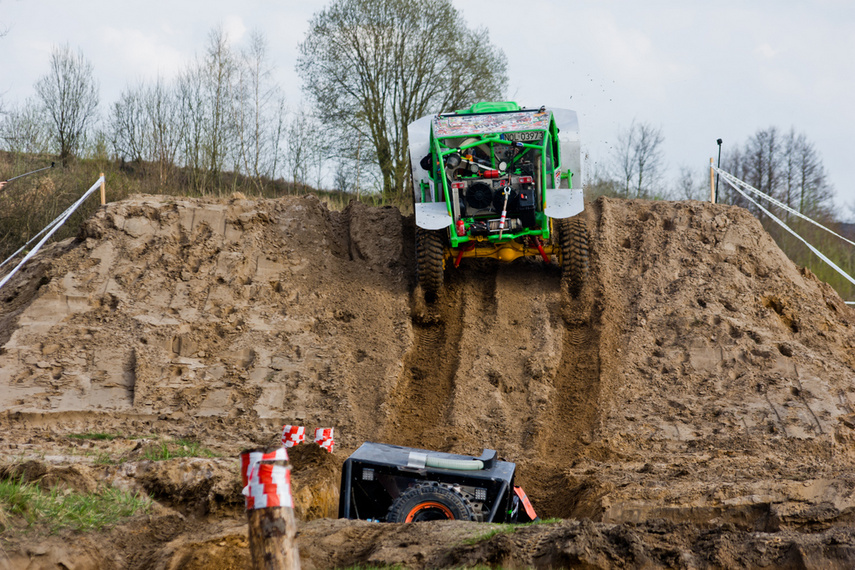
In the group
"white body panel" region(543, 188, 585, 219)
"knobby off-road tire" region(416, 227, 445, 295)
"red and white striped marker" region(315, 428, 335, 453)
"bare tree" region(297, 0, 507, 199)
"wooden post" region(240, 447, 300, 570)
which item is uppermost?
"bare tree" region(297, 0, 507, 199)

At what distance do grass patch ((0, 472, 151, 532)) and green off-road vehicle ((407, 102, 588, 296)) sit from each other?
18.5 ft

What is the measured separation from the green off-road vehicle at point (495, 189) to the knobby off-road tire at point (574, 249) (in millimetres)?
15

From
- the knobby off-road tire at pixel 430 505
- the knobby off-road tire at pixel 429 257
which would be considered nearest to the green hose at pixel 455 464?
the knobby off-road tire at pixel 430 505

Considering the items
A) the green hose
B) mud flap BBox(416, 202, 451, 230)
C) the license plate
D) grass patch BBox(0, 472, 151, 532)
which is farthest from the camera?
the license plate

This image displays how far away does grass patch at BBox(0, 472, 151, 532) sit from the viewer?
15.7 feet

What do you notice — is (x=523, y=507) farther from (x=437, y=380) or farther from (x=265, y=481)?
(x=437, y=380)

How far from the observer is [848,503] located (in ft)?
18.7

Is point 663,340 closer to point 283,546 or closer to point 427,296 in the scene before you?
point 427,296

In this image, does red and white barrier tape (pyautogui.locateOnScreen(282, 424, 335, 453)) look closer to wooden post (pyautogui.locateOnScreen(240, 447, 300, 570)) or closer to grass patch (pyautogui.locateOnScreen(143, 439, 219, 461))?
grass patch (pyautogui.locateOnScreen(143, 439, 219, 461))

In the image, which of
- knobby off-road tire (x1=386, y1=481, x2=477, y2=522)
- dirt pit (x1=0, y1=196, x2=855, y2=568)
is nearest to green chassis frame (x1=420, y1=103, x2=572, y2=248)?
dirt pit (x1=0, y1=196, x2=855, y2=568)

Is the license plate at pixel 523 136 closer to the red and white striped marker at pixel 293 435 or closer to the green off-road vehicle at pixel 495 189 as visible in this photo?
the green off-road vehicle at pixel 495 189

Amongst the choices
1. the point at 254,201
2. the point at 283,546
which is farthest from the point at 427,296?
the point at 283,546

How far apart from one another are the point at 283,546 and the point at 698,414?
683 cm

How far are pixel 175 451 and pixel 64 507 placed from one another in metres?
2.41
